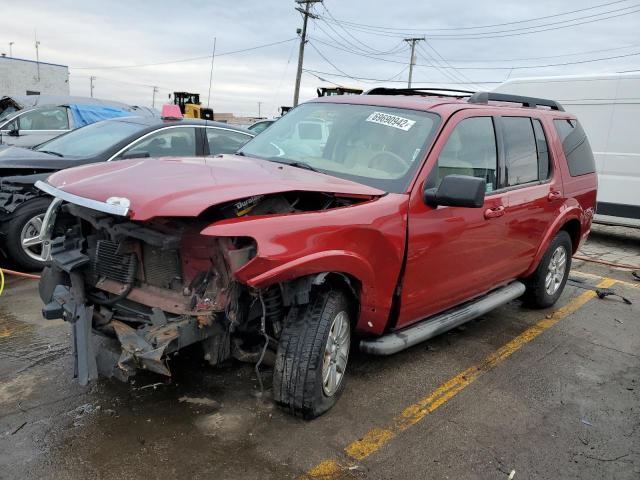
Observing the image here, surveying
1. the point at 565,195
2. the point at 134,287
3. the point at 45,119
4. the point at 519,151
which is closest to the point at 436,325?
the point at 519,151

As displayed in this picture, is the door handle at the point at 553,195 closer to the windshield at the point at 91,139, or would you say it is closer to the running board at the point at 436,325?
the running board at the point at 436,325

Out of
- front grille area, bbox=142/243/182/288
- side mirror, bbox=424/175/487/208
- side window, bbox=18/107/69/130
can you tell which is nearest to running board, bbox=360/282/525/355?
side mirror, bbox=424/175/487/208

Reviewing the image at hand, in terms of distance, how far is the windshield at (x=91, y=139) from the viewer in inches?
243

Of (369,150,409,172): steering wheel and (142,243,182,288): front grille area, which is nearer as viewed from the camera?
(142,243,182,288): front grille area

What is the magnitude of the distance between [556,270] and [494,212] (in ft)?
6.51

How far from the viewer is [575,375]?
4.23m

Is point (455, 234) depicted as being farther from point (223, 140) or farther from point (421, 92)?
point (223, 140)

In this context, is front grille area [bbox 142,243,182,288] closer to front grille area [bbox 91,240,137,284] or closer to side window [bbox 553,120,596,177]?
front grille area [bbox 91,240,137,284]

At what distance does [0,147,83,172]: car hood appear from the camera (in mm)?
5602

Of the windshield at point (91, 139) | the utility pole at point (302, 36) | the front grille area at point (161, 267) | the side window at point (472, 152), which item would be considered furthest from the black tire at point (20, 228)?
the utility pole at point (302, 36)

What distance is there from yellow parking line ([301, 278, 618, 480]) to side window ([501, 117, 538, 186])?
1.42m

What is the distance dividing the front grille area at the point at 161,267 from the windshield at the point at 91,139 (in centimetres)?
339

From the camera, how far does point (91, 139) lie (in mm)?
6461

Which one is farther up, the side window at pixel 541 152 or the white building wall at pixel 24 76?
the white building wall at pixel 24 76
